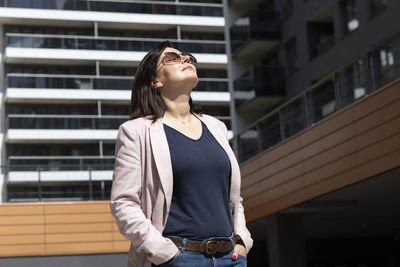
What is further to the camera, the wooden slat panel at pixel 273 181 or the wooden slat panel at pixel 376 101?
the wooden slat panel at pixel 273 181

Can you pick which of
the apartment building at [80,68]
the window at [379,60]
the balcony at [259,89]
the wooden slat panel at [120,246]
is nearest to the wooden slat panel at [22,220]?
the wooden slat panel at [120,246]

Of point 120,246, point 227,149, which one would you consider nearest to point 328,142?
point 120,246

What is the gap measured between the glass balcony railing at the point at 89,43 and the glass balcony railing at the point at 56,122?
13.6 feet

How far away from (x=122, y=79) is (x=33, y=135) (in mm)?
6272

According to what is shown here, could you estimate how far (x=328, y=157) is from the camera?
14172mm

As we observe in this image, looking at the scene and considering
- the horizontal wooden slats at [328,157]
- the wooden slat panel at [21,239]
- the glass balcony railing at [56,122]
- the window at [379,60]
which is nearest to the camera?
the horizontal wooden slats at [328,157]

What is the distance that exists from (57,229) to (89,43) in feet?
104


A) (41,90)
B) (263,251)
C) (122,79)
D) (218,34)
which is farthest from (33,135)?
(263,251)

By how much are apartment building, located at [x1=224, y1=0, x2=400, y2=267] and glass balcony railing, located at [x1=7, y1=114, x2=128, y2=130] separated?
17625mm

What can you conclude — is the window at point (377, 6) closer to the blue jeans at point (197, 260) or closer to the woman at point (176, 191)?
the woman at point (176, 191)

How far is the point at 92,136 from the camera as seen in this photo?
160 feet

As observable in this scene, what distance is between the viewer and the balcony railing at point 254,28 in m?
29.4

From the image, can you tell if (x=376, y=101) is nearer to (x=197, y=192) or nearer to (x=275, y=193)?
(x=275, y=193)

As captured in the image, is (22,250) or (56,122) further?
(56,122)
